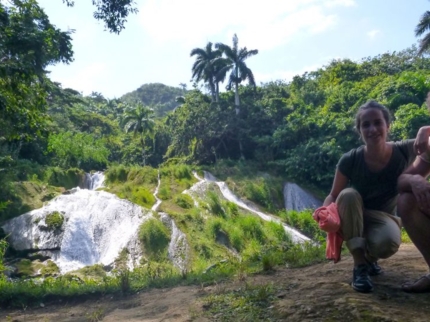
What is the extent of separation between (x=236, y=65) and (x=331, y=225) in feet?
110

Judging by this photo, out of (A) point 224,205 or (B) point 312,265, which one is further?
(A) point 224,205

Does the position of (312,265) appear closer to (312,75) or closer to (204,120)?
(204,120)

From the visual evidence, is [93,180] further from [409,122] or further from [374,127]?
[374,127]

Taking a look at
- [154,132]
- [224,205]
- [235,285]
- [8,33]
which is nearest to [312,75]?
[154,132]

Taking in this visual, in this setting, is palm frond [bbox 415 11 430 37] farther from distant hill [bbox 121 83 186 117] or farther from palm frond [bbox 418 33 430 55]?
distant hill [bbox 121 83 186 117]

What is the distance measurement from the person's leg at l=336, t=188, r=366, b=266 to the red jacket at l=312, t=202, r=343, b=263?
5 cm

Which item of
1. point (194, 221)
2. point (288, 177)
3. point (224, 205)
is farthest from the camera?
point (288, 177)

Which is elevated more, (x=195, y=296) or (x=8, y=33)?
(x=8, y=33)

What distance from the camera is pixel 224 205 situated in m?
20.9

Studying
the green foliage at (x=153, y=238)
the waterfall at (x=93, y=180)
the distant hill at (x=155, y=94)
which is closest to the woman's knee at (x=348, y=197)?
the green foliage at (x=153, y=238)

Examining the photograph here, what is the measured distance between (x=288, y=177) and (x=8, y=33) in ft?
70.8

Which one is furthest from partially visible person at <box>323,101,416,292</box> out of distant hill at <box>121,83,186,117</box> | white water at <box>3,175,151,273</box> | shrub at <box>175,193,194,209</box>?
distant hill at <box>121,83,186,117</box>

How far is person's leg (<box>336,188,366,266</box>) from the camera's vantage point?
319 centimetres

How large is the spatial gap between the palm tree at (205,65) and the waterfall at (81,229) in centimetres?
1948
